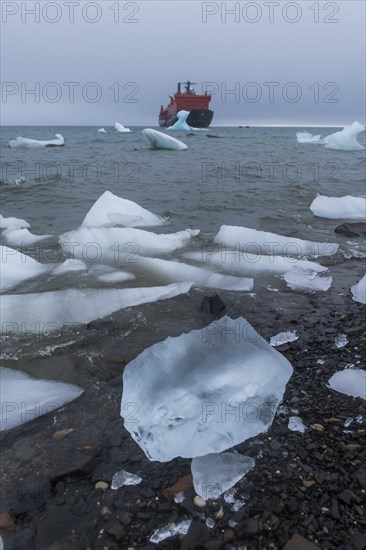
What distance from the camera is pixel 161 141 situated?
21906 mm

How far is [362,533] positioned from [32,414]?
5.33ft

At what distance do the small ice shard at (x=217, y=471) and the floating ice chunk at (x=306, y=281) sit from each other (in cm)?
239

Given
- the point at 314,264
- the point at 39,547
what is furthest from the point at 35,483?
the point at 314,264

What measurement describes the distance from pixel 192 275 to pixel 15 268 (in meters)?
1.77

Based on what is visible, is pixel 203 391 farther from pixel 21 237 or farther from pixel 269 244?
pixel 21 237

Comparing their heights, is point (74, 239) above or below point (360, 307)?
above

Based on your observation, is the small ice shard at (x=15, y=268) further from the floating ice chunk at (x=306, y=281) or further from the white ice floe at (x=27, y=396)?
the floating ice chunk at (x=306, y=281)

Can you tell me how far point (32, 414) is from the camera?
2.29 meters

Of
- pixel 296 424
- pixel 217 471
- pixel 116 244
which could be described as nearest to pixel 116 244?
pixel 116 244

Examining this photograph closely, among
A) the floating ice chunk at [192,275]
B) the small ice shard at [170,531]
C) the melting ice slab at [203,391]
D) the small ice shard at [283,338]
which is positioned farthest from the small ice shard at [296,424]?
the floating ice chunk at [192,275]

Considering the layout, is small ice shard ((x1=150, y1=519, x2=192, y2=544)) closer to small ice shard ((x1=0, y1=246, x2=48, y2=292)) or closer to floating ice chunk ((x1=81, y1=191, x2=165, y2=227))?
small ice shard ((x1=0, y1=246, x2=48, y2=292))

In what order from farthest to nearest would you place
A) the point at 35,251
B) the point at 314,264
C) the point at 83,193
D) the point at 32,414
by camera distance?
the point at 83,193, the point at 35,251, the point at 314,264, the point at 32,414

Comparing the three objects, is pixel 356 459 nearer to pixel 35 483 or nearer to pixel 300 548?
pixel 300 548

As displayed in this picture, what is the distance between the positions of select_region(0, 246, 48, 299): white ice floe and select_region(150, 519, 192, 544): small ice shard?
302 centimetres
